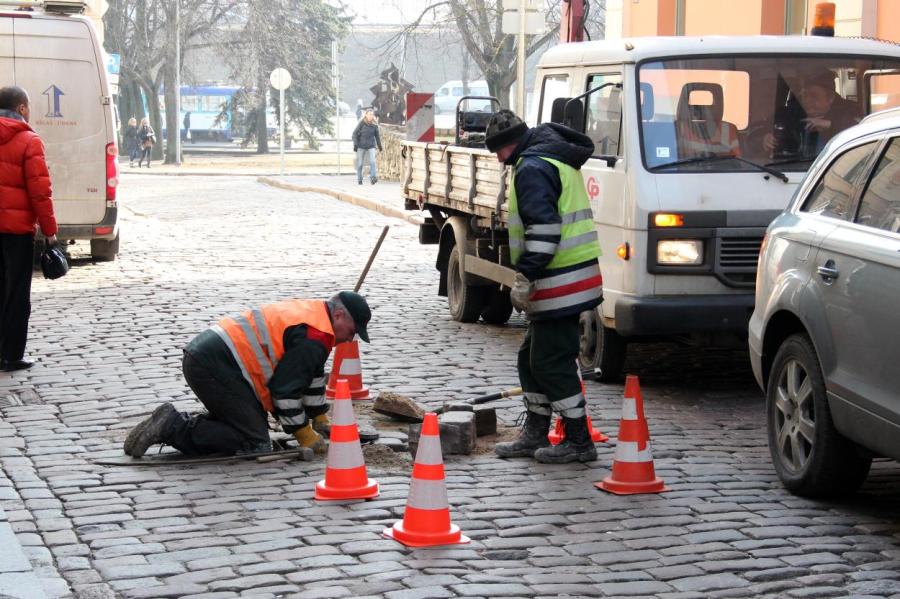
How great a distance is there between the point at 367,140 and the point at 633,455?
29.9 meters

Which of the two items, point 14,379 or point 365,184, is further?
point 365,184

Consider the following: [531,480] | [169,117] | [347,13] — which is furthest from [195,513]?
[347,13]

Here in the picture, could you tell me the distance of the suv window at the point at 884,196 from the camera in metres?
6.29

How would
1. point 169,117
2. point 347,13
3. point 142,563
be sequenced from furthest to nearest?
point 347,13 < point 169,117 < point 142,563

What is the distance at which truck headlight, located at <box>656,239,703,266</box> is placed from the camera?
29.9ft

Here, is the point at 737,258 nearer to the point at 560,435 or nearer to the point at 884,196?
the point at 560,435

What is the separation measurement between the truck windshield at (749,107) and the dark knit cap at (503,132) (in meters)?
1.92

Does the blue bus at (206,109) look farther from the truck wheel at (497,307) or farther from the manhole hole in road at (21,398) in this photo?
the manhole hole in road at (21,398)

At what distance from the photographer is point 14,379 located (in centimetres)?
991

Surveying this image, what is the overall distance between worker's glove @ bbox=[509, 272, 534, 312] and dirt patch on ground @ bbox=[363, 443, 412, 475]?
3.25ft

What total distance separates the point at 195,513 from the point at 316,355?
1.11m

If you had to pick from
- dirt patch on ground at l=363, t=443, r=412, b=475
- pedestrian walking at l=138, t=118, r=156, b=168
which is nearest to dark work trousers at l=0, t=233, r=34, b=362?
dirt patch on ground at l=363, t=443, r=412, b=475

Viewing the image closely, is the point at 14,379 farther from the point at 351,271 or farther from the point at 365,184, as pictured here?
the point at 365,184

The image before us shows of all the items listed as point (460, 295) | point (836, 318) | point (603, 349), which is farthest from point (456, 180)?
point (836, 318)
